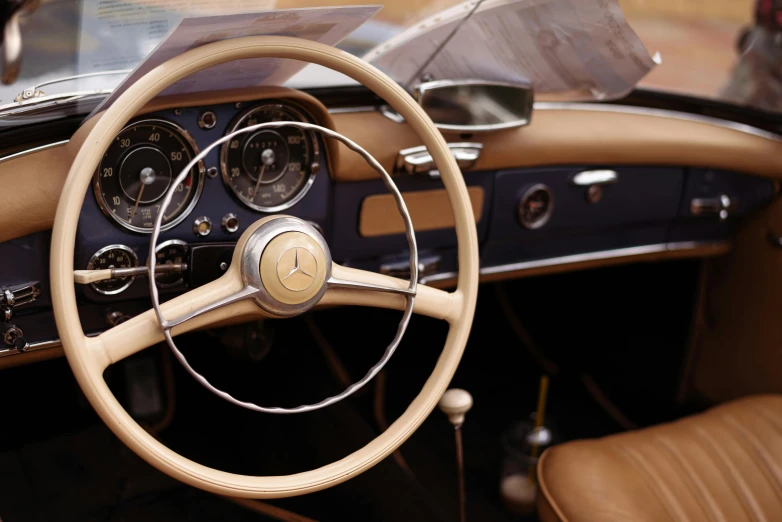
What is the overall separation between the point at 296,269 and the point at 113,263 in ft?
1.16

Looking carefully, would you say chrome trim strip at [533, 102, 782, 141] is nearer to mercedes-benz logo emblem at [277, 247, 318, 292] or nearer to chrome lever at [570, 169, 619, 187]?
chrome lever at [570, 169, 619, 187]

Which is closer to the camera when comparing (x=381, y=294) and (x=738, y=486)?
(x=381, y=294)

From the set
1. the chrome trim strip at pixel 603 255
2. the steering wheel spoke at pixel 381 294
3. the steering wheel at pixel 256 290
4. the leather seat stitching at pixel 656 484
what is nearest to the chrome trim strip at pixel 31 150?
the steering wheel at pixel 256 290

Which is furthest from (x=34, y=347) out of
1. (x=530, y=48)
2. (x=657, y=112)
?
(x=657, y=112)

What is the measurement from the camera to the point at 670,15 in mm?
8070

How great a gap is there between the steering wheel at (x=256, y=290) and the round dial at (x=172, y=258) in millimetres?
195

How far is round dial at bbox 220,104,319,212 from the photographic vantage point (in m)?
1.36

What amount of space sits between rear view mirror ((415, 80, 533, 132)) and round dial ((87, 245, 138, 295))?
607 mm

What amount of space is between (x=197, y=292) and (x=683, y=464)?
912 millimetres

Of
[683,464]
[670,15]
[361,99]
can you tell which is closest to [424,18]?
[361,99]

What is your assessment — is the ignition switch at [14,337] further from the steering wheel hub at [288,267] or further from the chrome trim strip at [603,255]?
the chrome trim strip at [603,255]

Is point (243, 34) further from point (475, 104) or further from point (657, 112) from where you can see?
point (657, 112)

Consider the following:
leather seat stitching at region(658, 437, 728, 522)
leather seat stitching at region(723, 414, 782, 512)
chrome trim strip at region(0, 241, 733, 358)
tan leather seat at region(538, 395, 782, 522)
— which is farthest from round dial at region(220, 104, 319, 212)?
leather seat stitching at region(723, 414, 782, 512)

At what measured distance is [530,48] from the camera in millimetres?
1499
